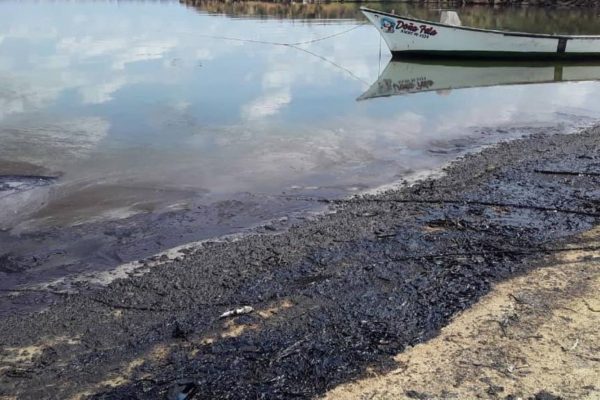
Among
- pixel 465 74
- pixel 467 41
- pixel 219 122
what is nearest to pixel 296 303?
pixel 219 122

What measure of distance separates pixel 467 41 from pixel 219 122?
12.0 meters

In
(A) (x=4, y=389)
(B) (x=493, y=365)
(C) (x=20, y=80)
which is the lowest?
(A) (x=4, y=389)

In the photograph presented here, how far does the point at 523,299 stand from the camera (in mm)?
4945

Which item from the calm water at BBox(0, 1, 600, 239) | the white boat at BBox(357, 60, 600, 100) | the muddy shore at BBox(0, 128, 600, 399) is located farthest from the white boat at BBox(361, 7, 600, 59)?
the muddy shore at BBox(0, 128, 600, 399)

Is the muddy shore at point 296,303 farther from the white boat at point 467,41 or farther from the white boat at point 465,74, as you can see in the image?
the white boat at point 467,41

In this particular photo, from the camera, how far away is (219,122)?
12.8 metres

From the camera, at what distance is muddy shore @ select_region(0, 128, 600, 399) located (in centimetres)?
419

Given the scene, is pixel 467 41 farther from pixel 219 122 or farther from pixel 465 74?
pixel 219 122

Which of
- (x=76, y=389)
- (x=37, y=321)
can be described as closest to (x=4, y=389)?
(x=76, y=389)

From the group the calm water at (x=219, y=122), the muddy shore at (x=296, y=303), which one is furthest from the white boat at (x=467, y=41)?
the muddy shore at (x=296, y=303)

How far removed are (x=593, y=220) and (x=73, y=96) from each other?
1269cm

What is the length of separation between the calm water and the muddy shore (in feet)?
6.36

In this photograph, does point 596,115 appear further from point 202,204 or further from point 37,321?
point 37,321

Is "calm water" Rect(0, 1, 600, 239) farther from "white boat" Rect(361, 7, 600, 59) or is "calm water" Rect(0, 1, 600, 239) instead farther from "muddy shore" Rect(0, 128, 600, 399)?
"muddy shore" Rect(0, 128, 600, 399)
